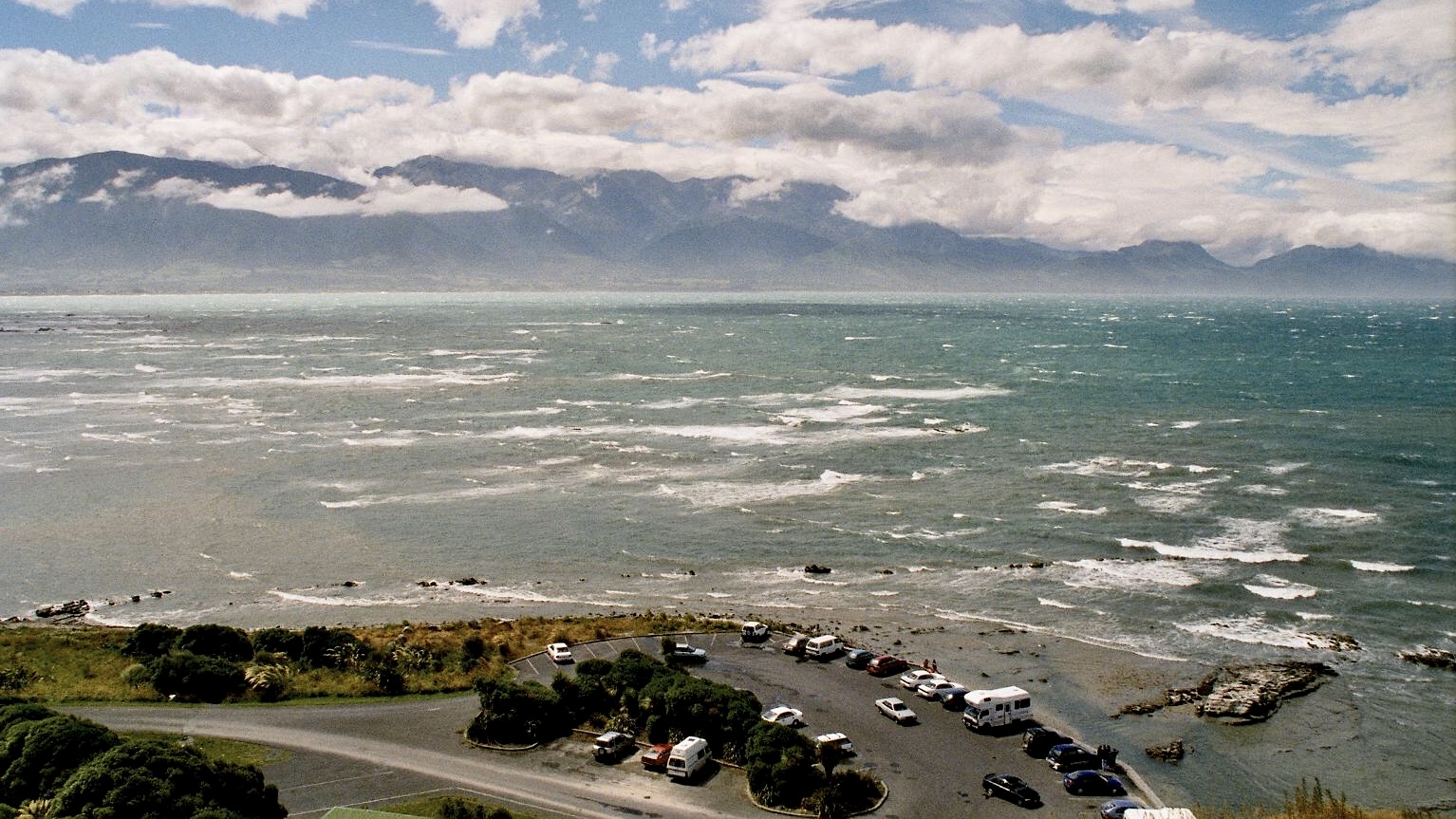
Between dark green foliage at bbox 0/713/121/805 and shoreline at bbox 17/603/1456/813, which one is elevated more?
dark green foliage at bbox 0/713/121/805

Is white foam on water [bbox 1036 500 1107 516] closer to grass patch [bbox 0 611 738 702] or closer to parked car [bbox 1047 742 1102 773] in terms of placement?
grass patch [bbox 0 611 738 702]

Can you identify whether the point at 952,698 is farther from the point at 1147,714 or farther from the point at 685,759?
the point at 685,759

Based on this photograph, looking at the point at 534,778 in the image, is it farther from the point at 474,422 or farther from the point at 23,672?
the point at 474,422

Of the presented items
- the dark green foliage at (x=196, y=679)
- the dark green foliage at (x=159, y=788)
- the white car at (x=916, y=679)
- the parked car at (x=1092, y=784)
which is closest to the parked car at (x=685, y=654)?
the white car at (x=916, y=679)

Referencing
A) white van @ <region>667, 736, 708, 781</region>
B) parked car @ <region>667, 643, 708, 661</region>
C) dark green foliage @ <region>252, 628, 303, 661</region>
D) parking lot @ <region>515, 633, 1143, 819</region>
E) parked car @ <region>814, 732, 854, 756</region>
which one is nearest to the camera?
parking lot @ <region>515, 633, 1143, 819</region>

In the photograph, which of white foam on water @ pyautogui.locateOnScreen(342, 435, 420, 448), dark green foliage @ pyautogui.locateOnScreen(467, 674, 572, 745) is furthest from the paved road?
white foam on water @ pyautogui.locateOnScreen(342, 435, 420, 448)
